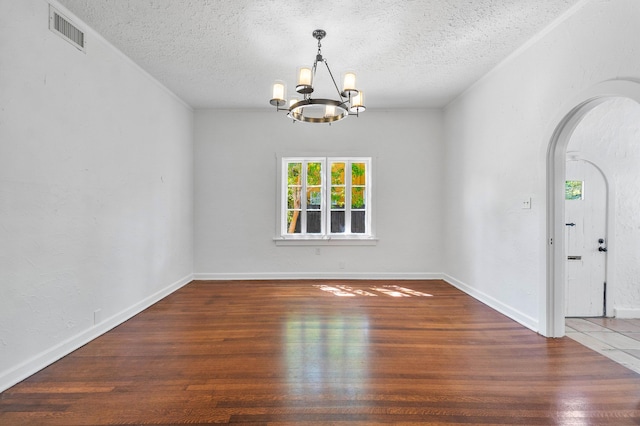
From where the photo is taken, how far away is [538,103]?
3316 mm

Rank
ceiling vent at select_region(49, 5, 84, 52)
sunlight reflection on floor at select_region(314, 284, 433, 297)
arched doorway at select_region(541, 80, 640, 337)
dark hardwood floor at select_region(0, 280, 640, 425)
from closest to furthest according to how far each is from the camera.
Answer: dark hardwood floor at select_region(0, 280, 640, 425) → ceiling vent at select_region(49, 5, 84, 52) → arched doorway at select_region(541, 80, 640, 337) → sunlight reflection on floor at select_region(314, 284, 433, 297)

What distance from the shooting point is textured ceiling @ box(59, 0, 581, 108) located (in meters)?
2.84

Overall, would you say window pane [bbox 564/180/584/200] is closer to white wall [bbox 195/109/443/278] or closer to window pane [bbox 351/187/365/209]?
white wall [bbox 195/109/443/278]

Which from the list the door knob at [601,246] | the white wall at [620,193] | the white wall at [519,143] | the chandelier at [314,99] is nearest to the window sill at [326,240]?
the white wall at [519,143]

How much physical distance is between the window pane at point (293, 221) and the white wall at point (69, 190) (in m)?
2.20

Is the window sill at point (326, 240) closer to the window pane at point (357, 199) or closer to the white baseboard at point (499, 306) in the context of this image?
the window pane at point (357, 199)

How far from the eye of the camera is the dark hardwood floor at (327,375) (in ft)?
6.52

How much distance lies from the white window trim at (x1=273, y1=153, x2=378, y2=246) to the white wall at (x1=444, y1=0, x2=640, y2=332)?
54.6 inches

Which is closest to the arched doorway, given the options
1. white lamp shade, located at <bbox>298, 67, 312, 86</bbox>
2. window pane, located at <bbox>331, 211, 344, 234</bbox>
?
white lamp shade, located at <bbox>298, 67, 312, 86</bbox>

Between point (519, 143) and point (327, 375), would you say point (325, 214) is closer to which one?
point (519, 143)

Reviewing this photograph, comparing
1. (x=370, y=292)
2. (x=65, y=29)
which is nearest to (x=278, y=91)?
(x=65, y=29)

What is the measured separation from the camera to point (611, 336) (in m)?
3.25

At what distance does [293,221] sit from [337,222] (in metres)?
0.82

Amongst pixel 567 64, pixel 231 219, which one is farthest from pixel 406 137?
pixel 231 219
